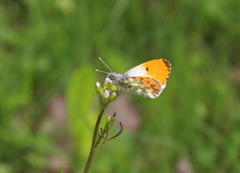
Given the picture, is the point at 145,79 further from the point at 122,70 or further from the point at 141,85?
the point at 122,70

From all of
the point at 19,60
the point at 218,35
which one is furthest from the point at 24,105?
the point at 218,35

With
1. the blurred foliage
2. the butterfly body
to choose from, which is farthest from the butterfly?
the blurred foliage

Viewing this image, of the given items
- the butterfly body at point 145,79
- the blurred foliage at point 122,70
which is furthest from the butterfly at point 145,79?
the blurred foliage at point 122,70

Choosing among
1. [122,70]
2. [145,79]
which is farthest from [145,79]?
[122,70]

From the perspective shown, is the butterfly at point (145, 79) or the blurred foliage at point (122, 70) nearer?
the butterfly at point (145, 79)

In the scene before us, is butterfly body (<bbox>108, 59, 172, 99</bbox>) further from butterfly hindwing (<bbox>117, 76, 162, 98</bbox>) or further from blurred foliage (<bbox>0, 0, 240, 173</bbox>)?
blurred foliage (<bbox>0, 0, 240, 173</bbox>)

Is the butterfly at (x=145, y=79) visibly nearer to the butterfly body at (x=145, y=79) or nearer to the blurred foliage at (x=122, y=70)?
the butterfly body at (x=145, y=79)
